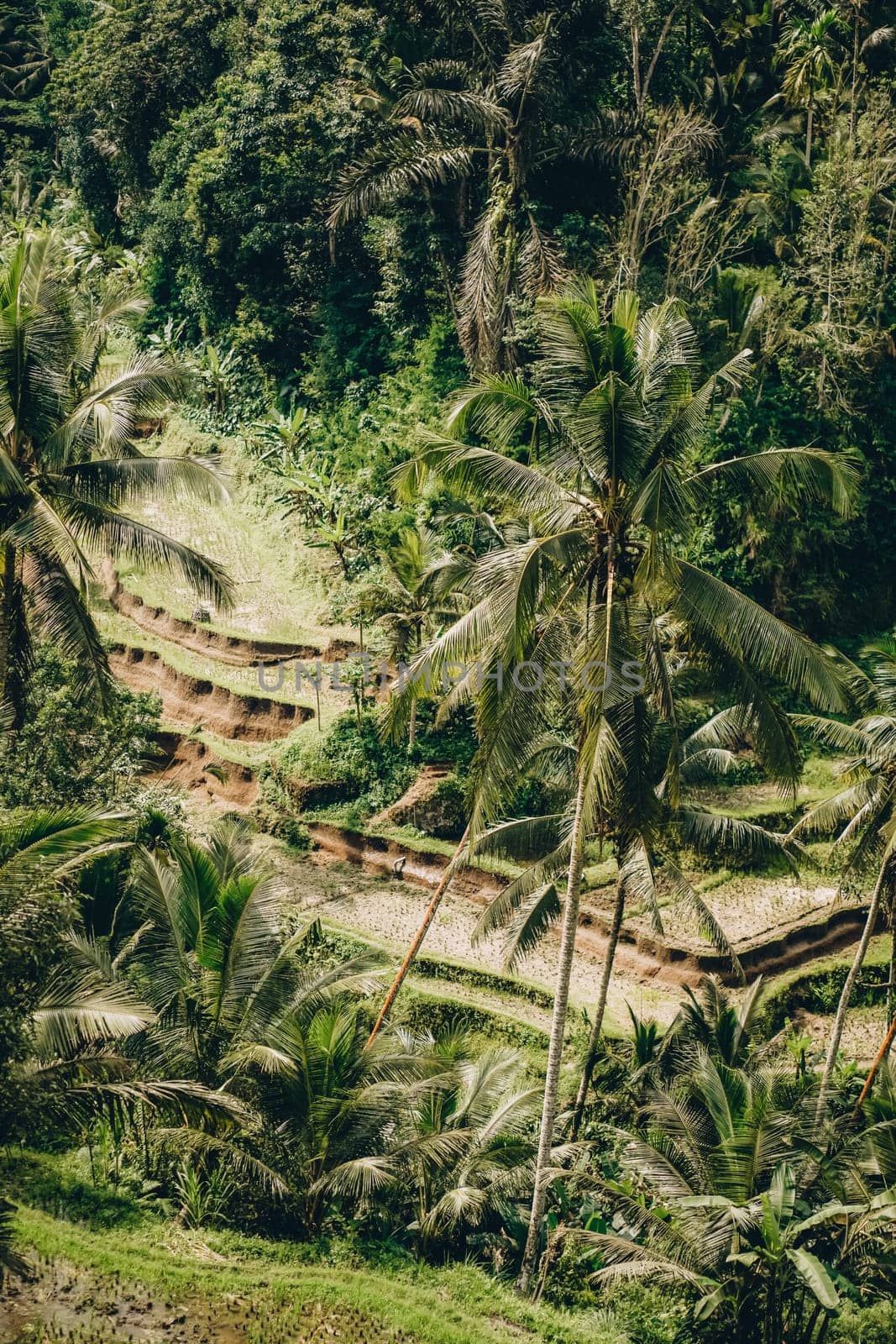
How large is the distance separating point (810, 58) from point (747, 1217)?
75.4 feet

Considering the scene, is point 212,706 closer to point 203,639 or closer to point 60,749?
point 203,639

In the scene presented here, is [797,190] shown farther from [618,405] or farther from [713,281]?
[618,405]

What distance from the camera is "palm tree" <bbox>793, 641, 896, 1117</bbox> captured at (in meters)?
14.9

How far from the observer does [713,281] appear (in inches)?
1037

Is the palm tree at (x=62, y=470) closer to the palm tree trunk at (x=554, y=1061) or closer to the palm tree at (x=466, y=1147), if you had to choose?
the palm tree trunk at (x=554, y=1061)

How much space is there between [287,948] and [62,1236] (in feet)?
12.5

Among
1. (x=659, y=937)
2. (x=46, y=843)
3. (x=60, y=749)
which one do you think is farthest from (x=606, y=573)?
(x=659, y=937)

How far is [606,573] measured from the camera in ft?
38.3

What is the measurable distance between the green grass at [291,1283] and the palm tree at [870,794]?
4517 mm

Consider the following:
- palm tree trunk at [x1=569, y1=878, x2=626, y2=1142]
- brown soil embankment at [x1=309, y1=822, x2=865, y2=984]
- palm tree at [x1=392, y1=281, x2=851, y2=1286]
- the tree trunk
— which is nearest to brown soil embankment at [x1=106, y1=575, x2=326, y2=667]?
brown soil embankment at [x1=309, y1=822, x2=865, y2=984]

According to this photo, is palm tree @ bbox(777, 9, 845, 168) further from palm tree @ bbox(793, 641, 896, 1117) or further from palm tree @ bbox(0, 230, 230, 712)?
palm tree @ bbox(0, 230, 230, 712)

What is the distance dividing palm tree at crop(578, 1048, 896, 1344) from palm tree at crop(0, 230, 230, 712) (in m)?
7.06

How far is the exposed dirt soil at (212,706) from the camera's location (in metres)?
25.1

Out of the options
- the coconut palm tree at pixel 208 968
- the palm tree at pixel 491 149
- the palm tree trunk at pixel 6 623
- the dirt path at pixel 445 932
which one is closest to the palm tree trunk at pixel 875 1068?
the dirt path at pixel 445 932
